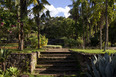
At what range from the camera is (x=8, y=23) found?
751 centimetres

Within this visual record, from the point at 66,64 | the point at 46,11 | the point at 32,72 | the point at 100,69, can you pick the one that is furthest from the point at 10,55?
the point at 46,11

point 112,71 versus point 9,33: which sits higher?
point 9,33

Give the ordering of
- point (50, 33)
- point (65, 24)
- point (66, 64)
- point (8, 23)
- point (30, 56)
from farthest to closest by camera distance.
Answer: point (50, 33), point (65, 24), point (66, 64), point (8, 23), point (30, 56)

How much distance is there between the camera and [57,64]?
26.5 ft

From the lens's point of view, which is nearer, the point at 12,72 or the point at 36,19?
the point at 12,72

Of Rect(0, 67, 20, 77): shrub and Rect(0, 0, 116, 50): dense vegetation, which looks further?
Rect(0, 0, 116, 50): dense vegetation

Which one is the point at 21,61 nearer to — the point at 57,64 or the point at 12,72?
the point at 12,72

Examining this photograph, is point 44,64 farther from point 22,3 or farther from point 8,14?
point 22,3

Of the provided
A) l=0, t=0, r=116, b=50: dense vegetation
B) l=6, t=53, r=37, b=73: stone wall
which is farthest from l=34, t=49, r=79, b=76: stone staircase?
l=0, t=0, r=116, b=50: dense vegetation

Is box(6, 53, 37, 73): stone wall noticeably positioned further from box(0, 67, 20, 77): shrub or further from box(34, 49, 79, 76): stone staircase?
box(34, 49, 79, 76): stone staircase

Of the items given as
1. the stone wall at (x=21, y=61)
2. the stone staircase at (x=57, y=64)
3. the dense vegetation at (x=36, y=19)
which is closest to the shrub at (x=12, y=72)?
the stone wall at (x=21, y=61)

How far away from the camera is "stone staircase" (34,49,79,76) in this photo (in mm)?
7363

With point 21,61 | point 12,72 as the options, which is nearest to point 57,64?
point 21,61

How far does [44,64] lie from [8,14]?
149 inches
